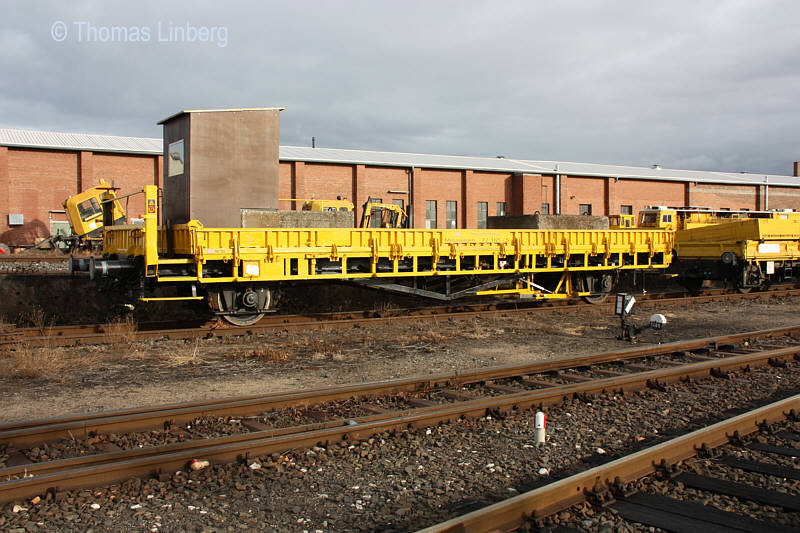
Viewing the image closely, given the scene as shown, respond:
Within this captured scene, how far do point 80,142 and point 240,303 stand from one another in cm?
2578

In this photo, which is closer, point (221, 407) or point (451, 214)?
point (221, 407)

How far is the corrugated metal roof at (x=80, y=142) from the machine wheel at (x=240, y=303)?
71.6 feet

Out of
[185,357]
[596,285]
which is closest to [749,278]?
[596,285]

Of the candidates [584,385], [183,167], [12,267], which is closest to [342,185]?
[12,267]

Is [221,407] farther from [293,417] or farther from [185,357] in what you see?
[185,357]

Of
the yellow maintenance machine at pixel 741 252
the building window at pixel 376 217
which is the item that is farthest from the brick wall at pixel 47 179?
the yellow maintenance machine at pixel 741 252

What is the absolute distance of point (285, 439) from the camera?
521cm

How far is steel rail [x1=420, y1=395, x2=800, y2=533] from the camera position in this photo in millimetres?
3682

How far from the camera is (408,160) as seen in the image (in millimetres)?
38844

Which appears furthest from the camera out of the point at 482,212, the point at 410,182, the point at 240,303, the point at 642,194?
the point at 642,194

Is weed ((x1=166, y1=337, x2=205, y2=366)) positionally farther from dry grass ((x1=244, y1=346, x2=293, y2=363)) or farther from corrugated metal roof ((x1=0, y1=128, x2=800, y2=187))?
corrugated metal roof ((x1=0, y1=128, x2=800, y2=187))

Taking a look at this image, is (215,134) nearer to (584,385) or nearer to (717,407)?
(584,385)

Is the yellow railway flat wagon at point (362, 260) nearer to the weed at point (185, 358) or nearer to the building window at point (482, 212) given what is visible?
the weed at point (185, 358)

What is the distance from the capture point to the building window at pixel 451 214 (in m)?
38.9
